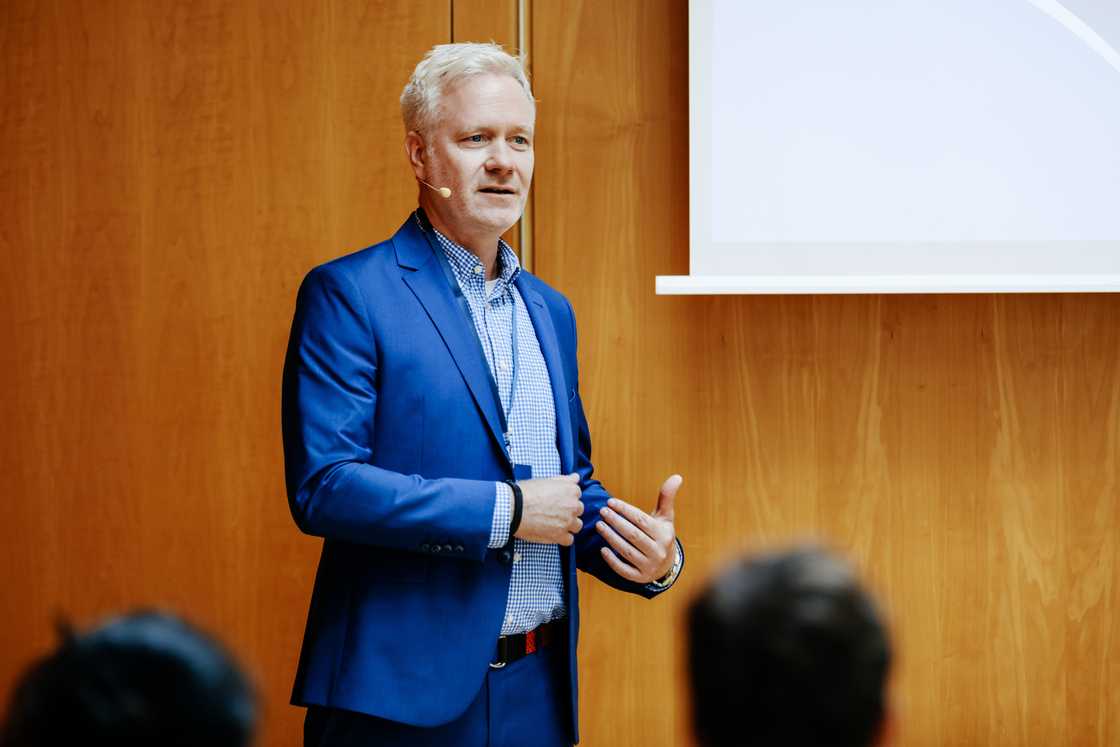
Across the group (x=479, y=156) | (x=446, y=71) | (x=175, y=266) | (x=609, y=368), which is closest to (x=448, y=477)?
(x=479, y=156)

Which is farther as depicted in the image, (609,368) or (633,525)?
(609,368)

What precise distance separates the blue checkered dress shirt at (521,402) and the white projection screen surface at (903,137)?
69 centimetres

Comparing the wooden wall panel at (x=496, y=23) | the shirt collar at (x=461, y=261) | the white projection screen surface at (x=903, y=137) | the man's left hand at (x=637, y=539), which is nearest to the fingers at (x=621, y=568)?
the man's left hand at (x=637, y=539)

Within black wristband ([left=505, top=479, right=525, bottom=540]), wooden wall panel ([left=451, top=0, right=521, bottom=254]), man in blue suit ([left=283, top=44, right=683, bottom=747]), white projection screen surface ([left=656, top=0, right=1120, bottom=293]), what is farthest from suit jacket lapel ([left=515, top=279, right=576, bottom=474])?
wooden wall panel ([left=451, top=0, right=521, bottom=254])

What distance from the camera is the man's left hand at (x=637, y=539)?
1.68 meters

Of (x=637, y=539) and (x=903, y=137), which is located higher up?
(x=903, y=137)

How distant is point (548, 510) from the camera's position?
1553 millimetres

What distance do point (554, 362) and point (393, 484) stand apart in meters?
0.41

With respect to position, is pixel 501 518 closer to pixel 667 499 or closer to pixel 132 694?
pixel 667 499

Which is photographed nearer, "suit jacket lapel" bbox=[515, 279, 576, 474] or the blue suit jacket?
the blue suit jacket

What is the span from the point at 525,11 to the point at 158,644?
2.29m

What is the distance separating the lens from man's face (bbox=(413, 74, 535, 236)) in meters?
1.75

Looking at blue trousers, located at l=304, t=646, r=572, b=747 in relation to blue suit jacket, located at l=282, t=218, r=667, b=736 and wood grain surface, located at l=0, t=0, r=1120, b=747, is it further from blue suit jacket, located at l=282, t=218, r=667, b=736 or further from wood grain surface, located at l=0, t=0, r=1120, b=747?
wood grain surface, located at l=0, t=0, r=1120, b=747

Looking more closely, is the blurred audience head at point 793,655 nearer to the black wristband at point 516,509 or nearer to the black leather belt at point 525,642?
the black wristband at point 516,509
